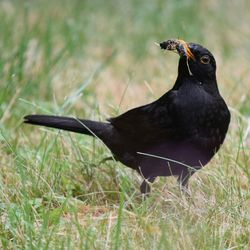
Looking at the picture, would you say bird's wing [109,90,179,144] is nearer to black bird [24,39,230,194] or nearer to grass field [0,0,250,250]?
black bird [24,39,230,194]

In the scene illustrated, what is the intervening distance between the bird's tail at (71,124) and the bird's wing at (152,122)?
134 mm

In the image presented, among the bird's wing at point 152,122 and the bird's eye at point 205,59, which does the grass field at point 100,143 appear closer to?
the bird's wing at point 152,122

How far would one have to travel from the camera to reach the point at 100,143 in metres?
4.63

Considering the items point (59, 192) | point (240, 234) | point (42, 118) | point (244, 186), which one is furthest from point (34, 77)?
point (240, 234)

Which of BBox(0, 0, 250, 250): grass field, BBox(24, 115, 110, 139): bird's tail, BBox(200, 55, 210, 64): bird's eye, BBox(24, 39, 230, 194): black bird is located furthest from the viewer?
BBox(24, 115, 110, 139): bird's tail

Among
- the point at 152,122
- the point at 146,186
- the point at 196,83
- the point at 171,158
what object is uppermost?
the point at 196,83

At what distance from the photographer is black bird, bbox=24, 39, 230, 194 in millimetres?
3934

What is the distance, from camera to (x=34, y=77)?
5.72 metres

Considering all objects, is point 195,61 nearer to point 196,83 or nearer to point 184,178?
point 196,83

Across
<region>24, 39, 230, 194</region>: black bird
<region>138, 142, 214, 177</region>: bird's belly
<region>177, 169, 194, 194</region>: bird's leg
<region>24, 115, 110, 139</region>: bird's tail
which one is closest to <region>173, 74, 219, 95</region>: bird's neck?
<region>24, 39, 230, 194</region>: black bird

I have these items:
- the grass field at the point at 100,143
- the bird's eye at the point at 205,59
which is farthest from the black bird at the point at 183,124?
the grass field at the point at 100,143

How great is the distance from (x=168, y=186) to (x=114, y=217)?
0.57 metres

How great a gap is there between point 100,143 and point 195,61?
87cm

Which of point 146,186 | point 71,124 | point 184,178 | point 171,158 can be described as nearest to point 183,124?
point 171,158
